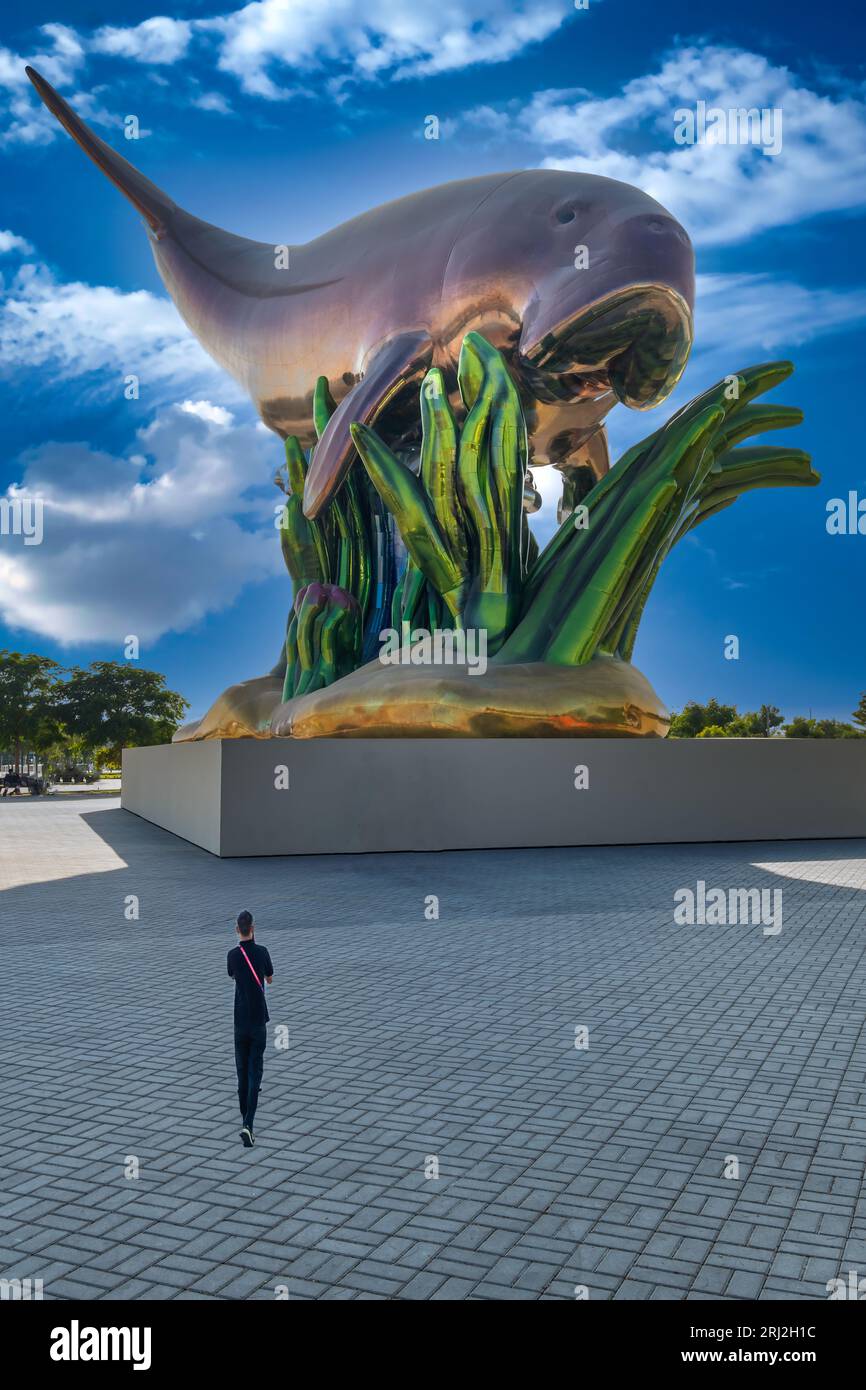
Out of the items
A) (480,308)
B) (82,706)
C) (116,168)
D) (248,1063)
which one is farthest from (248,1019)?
(82,706)

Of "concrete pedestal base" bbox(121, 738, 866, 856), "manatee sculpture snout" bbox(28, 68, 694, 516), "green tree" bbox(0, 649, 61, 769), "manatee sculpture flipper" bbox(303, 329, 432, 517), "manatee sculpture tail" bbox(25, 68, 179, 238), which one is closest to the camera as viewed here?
"concrete pedestal base" bbox(121, 738, 866, 856)

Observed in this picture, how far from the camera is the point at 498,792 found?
14266mm

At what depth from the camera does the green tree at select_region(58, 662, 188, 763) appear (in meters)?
45.8

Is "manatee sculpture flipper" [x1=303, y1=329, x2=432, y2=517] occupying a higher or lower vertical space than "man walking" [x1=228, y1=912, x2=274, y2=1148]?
higher

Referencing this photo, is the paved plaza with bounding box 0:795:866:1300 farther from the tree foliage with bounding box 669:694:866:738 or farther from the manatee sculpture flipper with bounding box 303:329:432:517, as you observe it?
the tree foliage with bounding box 669:694:866:738

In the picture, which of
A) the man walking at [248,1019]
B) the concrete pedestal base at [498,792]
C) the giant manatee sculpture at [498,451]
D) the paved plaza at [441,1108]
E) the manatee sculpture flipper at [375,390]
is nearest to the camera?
the paved plaza at [441,1108]

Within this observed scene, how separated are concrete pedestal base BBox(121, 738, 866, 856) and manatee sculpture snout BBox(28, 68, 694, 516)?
592 centimetres

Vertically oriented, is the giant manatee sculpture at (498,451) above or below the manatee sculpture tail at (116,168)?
below

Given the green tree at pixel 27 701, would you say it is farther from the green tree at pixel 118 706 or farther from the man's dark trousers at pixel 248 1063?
the man's dark trousers at pixel 248 1063

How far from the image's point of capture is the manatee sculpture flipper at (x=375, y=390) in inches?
685

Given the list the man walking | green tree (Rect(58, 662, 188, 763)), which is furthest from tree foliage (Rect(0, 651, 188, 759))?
the man walking

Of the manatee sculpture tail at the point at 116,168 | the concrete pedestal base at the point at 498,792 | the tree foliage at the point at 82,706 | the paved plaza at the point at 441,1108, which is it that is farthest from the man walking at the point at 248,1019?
the tree foliage at the point at 82,706

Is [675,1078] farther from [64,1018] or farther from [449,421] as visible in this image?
[449,421]

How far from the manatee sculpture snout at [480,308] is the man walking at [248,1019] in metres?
13.6
